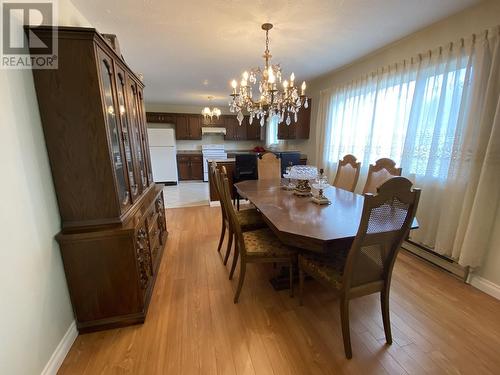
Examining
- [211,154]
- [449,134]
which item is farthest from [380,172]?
[211,154]

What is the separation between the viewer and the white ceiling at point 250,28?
1.79m

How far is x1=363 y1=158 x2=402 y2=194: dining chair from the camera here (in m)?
2.04

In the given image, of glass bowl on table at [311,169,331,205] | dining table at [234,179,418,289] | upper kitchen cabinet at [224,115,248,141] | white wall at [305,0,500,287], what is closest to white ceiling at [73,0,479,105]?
white wall at [305,0,500,287]

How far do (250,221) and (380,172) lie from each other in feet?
4.61

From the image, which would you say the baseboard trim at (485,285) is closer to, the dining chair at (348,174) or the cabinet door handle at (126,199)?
the dining chair at (348,174)

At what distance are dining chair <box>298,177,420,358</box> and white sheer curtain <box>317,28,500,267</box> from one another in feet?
3.93

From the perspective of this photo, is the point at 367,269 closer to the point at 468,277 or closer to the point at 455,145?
the point at 468,277

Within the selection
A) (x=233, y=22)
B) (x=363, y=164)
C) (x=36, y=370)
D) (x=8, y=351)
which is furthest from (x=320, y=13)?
(x=36, y=370)

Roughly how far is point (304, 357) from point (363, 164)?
2.59m

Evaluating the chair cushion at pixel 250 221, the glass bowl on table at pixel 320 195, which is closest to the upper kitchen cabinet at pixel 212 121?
the chair cushion at pixel 250 221

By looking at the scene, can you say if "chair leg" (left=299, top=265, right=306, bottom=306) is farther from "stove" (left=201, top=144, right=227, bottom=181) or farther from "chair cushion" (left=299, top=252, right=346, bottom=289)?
"stove" (left=201, top=144, right=227, bottom=181)

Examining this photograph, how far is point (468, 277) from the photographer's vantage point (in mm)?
1962

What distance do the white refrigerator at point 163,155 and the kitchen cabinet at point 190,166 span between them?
18.0 inches

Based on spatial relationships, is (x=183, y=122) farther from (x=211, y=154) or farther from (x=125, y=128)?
Answer: (x=125, y=128)
